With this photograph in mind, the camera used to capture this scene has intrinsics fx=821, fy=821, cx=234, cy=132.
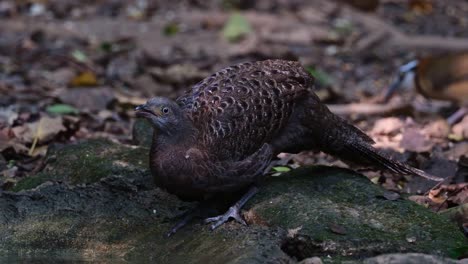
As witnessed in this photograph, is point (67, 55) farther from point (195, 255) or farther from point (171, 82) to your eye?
point (195, 255)

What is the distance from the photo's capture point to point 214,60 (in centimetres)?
920

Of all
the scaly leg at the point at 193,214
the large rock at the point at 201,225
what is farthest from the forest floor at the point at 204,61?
the scaly leg at the point at 193,214

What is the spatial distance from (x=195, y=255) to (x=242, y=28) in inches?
259

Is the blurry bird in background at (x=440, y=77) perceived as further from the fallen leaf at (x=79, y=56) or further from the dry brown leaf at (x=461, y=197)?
the dry brown leaf at (x=461, y=197)

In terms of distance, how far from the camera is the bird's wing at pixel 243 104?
4.09 m

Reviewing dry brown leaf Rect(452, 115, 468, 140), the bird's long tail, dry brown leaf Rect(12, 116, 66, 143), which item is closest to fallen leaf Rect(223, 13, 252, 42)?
dry brown leaf Rect(452, 115, 468, 140)

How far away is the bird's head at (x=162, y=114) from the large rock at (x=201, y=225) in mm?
499

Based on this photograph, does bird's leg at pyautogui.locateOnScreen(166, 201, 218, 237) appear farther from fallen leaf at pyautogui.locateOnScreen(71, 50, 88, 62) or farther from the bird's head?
fallen leaf at pyautogui.locateOnScreen(71, 50, 88, 62)

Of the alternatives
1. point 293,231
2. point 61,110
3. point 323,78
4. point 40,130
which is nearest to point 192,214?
point 293,231

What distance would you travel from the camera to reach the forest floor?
18.8 ft

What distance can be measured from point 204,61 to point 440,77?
257 cm

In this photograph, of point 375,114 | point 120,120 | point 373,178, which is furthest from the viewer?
point 375,114

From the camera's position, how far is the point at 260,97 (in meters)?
4.21

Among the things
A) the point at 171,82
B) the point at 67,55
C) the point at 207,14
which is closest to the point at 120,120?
the point at 171,82
